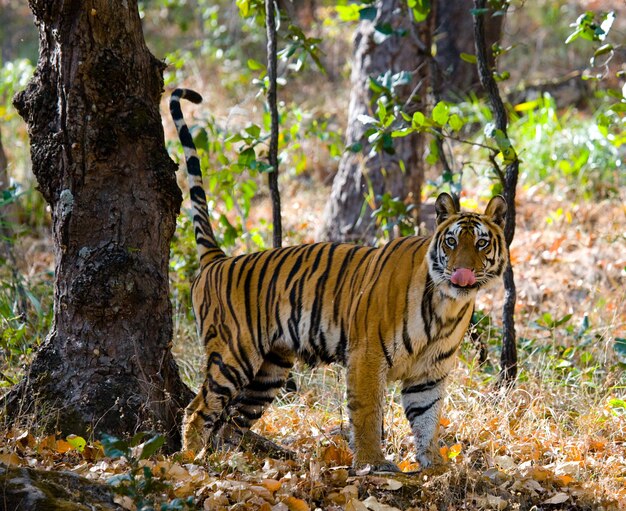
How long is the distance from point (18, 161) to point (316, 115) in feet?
16.7

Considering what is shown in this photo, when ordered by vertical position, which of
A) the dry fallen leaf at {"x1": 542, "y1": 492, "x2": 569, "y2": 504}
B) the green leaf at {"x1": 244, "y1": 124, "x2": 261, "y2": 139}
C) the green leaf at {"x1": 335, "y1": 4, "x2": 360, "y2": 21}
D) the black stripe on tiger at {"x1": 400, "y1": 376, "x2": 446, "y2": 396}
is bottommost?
the dry fallen leaf at {"x1": 542, "y1": 492, "x2": 569, "y2": 504}

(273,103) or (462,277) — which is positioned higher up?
(273,103)

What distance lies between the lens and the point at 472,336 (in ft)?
21.2

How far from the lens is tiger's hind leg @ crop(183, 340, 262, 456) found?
4.74m

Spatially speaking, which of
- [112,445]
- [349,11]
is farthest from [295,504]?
[349,11]

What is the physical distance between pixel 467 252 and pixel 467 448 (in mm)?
1297

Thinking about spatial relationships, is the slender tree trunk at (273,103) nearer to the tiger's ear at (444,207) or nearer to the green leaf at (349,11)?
the green leaf at (349,11)

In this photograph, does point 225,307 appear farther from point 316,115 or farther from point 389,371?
point 316,115

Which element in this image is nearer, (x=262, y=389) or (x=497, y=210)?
(x=497, y=210)

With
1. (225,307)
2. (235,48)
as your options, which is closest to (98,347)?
(225,307)

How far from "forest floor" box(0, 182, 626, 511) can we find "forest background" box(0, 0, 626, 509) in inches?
0.5

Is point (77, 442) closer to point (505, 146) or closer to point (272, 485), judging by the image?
point (272, 485)

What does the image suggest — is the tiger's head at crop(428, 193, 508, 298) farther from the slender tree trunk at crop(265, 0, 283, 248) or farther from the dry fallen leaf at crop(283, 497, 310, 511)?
the slender tree trunk at crop(265, 0, 283, 248)

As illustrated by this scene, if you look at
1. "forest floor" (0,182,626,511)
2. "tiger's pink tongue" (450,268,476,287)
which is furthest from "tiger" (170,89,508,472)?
"forest floor" (0,182,626,511)
